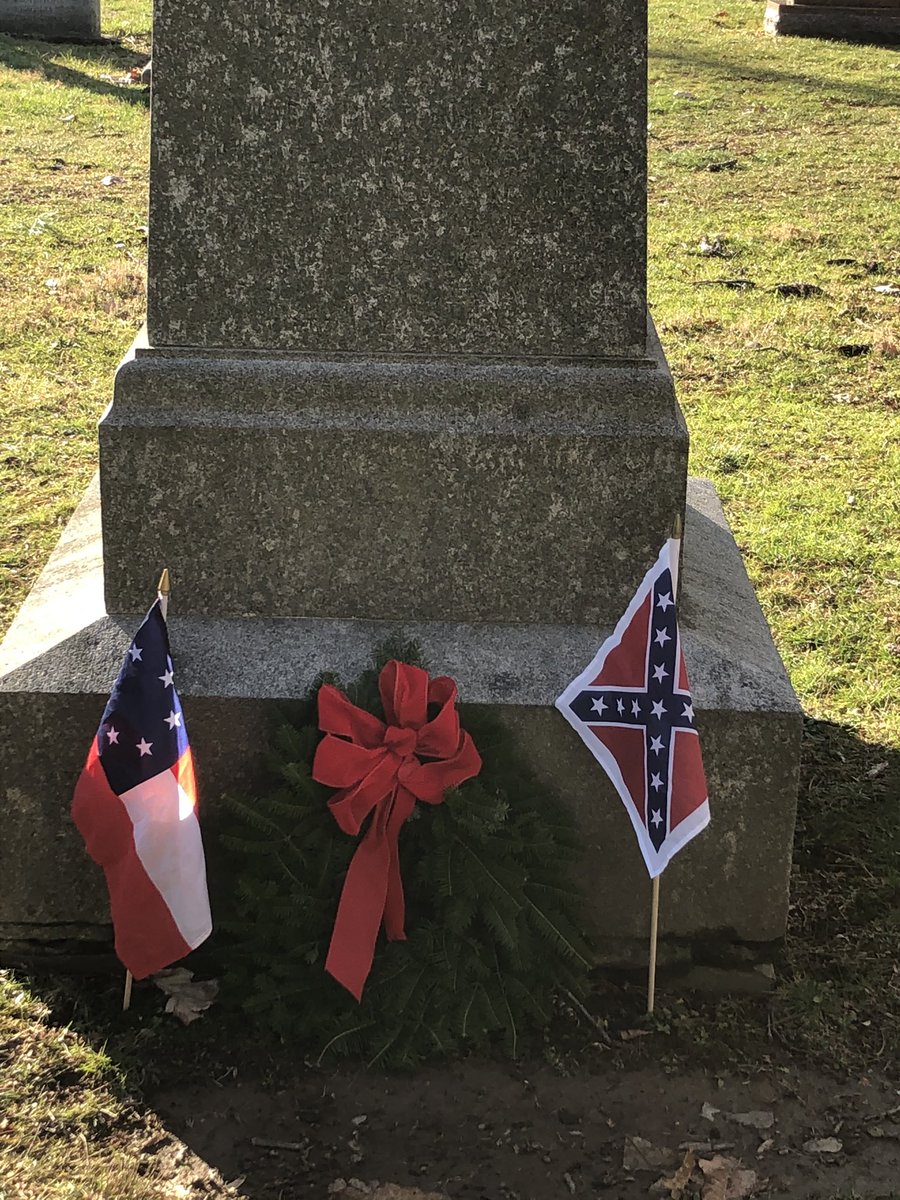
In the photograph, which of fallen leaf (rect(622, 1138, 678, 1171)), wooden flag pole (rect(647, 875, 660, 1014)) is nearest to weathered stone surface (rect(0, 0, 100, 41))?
wooden flag pole (rect(647, 875, 660, 1014))

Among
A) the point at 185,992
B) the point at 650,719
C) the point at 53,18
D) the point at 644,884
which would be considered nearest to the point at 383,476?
the point at 650,719

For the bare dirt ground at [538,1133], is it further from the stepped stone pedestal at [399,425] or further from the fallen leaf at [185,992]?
the stepped stone pedestal at [399,425]

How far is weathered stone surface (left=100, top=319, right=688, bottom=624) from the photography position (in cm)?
279

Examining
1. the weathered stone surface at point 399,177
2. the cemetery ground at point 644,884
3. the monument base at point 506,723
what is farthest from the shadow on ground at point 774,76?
the monument base at point 506,723

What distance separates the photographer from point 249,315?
2.79 meters

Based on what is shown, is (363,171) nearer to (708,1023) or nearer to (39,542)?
(708,1023)

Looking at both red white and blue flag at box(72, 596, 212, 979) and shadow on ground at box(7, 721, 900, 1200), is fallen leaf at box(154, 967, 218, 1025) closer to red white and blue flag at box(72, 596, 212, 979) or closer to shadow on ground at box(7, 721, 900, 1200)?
shadow on ground at box(7, 721, 900, 1200)

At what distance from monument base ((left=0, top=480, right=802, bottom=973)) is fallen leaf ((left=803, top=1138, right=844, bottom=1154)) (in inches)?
17.5

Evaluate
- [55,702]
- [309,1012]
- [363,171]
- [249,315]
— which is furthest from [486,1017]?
[363,171]

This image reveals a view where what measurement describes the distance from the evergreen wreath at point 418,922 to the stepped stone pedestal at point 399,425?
145mm

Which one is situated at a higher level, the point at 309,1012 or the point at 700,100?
the point at 700,100

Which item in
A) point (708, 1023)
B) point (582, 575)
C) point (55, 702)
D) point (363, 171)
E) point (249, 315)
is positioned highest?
point (363, 171)

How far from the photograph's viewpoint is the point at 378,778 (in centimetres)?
256

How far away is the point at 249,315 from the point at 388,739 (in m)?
0.92
